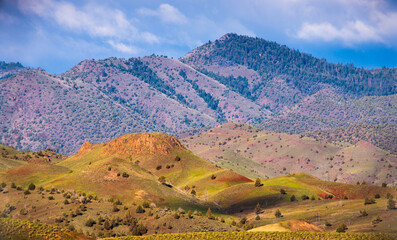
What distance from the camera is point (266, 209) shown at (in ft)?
273

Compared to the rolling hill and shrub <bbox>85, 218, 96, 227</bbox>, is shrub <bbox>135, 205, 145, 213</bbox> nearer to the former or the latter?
the rolling hill

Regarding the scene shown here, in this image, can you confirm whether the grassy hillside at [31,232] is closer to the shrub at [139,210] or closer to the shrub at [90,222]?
the shrub at [90,222]

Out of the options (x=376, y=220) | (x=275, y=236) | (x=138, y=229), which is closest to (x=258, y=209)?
(x=376, y=220)

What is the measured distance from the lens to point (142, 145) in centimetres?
12438

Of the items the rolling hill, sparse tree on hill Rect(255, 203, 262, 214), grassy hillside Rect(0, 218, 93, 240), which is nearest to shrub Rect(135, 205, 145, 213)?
the rolling hill

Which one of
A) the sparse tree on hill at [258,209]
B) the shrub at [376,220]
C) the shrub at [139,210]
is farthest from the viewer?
the sparse tree on hill at [258,209]

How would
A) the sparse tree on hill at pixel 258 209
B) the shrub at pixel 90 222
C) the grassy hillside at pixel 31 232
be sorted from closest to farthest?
the grassy hillside at pixel 31 232 → the shrub at pixel 90 222 → the sparse tree on hill at pixel 258 209

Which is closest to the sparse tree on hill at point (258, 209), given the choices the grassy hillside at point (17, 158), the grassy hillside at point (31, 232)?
the grassy hillside at point (31, 232)

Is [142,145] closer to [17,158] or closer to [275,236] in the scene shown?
[17,158]

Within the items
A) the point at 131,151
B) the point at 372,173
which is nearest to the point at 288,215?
the point at 131,151

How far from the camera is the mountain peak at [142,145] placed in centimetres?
12194

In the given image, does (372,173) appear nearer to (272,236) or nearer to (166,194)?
(166,194)

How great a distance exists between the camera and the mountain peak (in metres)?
122

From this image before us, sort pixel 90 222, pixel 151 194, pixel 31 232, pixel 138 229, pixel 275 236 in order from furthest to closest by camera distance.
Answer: pixel 151 194, pixel 90 222, pixel 138 229, pixel 275 236, pixel 31 232
